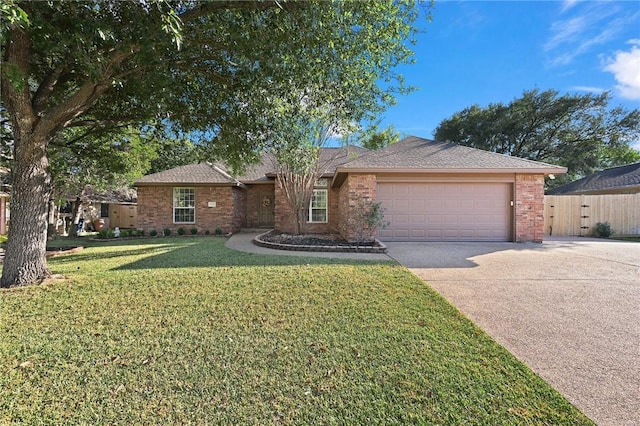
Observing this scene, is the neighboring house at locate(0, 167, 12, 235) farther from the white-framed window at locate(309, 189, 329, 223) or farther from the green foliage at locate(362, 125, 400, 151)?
the green foliage at locate(362, 125, 400, 151)

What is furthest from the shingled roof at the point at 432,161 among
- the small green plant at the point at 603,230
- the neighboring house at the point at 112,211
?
the neighboring house at the point at 112,211

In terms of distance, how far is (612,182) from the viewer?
1698 centimetres

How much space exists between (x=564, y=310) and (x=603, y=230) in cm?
1285

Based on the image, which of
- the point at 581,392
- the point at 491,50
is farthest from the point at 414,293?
the point at 491,50

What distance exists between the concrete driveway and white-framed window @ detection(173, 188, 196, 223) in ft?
35.2

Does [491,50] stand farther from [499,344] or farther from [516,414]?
[516,414]

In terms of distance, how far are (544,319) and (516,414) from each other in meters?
2.11

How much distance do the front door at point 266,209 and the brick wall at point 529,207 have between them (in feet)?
38.2

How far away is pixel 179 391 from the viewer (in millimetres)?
2254

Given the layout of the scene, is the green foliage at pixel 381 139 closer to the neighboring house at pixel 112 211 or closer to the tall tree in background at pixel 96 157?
the tall tree in background at pixel 96 157

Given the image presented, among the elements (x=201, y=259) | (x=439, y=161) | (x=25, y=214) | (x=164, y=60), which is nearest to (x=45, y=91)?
(x=25, y=214)

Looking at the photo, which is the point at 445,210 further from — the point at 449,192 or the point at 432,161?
the point at 432,161

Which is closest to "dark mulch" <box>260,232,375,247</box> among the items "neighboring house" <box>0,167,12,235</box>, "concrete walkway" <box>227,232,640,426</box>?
"concrete walkway" <box>227,232,640,426</box>

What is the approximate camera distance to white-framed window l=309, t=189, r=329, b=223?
1391 centimetres
